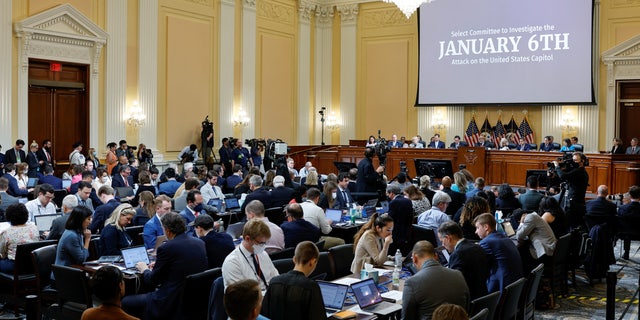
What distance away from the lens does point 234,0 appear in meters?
20.1

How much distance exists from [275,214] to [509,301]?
16.8 feet

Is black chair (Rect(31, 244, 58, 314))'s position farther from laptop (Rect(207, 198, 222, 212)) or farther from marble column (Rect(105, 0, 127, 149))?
marble column (Rect(105, 0, 127, 149))

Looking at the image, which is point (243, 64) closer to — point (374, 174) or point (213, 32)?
point (213, 32)

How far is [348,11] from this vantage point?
76.8ft

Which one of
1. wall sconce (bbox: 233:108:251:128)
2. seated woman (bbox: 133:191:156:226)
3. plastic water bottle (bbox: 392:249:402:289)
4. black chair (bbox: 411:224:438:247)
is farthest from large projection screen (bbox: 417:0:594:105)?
plastic water bottle (bbox: 392:249:402:289)

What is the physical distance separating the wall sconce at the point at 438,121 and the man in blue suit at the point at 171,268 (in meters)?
17.0

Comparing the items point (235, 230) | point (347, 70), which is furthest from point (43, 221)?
point (347, 70)

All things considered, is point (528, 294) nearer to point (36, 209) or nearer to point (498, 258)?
point (498, 258)

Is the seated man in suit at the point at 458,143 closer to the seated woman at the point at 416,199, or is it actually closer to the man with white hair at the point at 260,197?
the seated woman at the point at 416,199

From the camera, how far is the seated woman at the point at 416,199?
9.66 meters

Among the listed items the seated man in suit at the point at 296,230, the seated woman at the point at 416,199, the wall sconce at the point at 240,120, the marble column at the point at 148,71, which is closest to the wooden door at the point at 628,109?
the wall sconce at the point at 240,120

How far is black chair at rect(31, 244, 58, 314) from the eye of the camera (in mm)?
6535

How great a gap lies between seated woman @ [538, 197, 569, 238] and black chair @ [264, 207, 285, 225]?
145 inches

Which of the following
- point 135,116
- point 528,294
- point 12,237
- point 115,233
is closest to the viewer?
point 528,294
